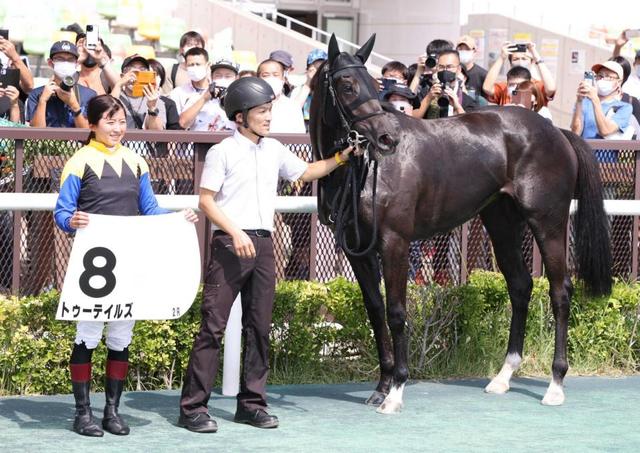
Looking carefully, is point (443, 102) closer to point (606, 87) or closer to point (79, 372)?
point (606, 87)

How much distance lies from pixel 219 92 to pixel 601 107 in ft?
9.67

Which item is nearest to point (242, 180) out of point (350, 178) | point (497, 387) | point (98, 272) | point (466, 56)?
point (350, 178)

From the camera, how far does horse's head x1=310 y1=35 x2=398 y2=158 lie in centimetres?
607

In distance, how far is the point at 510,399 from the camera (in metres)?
6.65

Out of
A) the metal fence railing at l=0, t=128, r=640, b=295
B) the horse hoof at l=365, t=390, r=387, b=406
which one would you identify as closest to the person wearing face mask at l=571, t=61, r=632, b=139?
the metal fence railing at l=0, t=128, r=640, b=295

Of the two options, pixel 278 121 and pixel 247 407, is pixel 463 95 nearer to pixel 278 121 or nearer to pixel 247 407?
pixel 278 121

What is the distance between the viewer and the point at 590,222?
7070mm

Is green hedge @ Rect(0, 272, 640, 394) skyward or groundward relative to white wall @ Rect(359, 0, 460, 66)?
groundward

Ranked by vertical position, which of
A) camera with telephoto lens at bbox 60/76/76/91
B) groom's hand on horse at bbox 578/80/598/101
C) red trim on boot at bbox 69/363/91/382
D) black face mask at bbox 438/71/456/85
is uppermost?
black face mask at bbox 438/71/456/85

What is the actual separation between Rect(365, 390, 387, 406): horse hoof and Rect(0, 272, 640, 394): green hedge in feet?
2.26

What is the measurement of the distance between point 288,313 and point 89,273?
Answer: 1.73 meters

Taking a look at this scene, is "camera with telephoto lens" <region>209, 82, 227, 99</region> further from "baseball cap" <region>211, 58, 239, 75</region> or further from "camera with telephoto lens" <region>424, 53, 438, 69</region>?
"camera with telephoto lens" <region>424, 53, 438, 69</region>

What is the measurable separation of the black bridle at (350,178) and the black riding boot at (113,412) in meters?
1.37

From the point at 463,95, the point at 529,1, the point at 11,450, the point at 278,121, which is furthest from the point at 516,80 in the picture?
the point at 529,1
